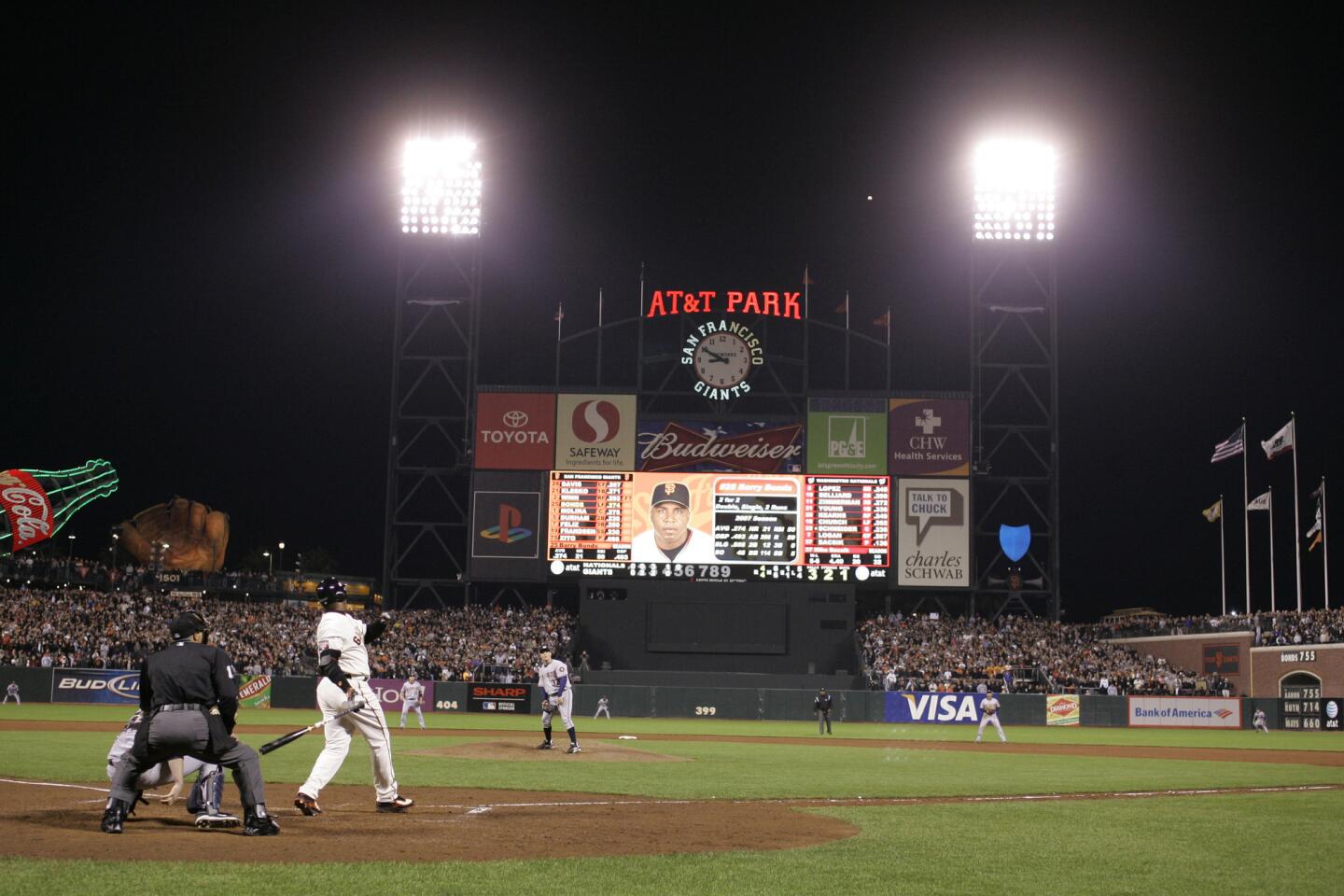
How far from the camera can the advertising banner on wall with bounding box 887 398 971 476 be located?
49.3 metres

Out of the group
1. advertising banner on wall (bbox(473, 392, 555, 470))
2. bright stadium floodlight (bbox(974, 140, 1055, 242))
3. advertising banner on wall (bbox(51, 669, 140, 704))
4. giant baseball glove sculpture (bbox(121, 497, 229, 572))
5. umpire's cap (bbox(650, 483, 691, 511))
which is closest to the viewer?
advertising banner on wall (bbox(51, 669, 140, 704))

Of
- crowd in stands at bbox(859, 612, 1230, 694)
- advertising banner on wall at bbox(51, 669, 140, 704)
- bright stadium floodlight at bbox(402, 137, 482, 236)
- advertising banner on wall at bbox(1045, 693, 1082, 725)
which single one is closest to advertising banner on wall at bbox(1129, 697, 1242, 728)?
crowd in stands at bbox(859, 612, 1230, 694)

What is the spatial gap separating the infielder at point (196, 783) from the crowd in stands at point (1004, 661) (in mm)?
35534

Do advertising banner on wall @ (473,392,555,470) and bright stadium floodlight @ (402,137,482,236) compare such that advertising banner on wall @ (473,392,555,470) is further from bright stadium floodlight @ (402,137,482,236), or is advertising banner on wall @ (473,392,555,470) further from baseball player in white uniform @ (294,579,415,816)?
baseball player in white uniform @ (294,579,415,816)

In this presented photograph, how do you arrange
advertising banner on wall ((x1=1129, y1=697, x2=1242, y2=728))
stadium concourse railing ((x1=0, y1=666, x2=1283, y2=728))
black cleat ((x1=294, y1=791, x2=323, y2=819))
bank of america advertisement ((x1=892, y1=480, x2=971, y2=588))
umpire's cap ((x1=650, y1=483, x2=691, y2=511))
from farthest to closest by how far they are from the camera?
bank of america advertisement ((x1=892, y1=480, x2=971, y2=588))
umpire's cap ((x1=650, y1=483, x2=691, y2=511))
advertising banner on wall ((x1=1129, y1=697, x2=1242, y2=728))
stadium concourse railing ((x1=0, y1=666, x2=1283, y2=728))
black cleat ((x1=294, y1=791, x2=323, y2=819))

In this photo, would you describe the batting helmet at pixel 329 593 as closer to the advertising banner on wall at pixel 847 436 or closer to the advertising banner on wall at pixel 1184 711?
the advertising banner on wall at pixel 1184 711

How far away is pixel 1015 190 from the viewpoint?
53531 mm

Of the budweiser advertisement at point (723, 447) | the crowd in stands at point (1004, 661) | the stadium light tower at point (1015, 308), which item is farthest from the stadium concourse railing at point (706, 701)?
the budweiser advertisement at point (723, 447)

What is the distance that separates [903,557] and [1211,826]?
3706 cm

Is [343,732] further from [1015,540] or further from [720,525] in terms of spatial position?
[1015,540]

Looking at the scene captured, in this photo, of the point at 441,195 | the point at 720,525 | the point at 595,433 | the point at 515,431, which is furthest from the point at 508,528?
the point at 441,195

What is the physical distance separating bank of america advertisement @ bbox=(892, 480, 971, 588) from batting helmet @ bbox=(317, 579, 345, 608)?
39472 millimetres

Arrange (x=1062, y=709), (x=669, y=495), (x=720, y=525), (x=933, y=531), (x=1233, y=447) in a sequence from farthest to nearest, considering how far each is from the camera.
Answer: (x=1233, y=447)
(x=933, y=531)
(x=669, y=495)
(x=720, y=525)
(x=1062, y=709)

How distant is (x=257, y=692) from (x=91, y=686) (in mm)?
5807
